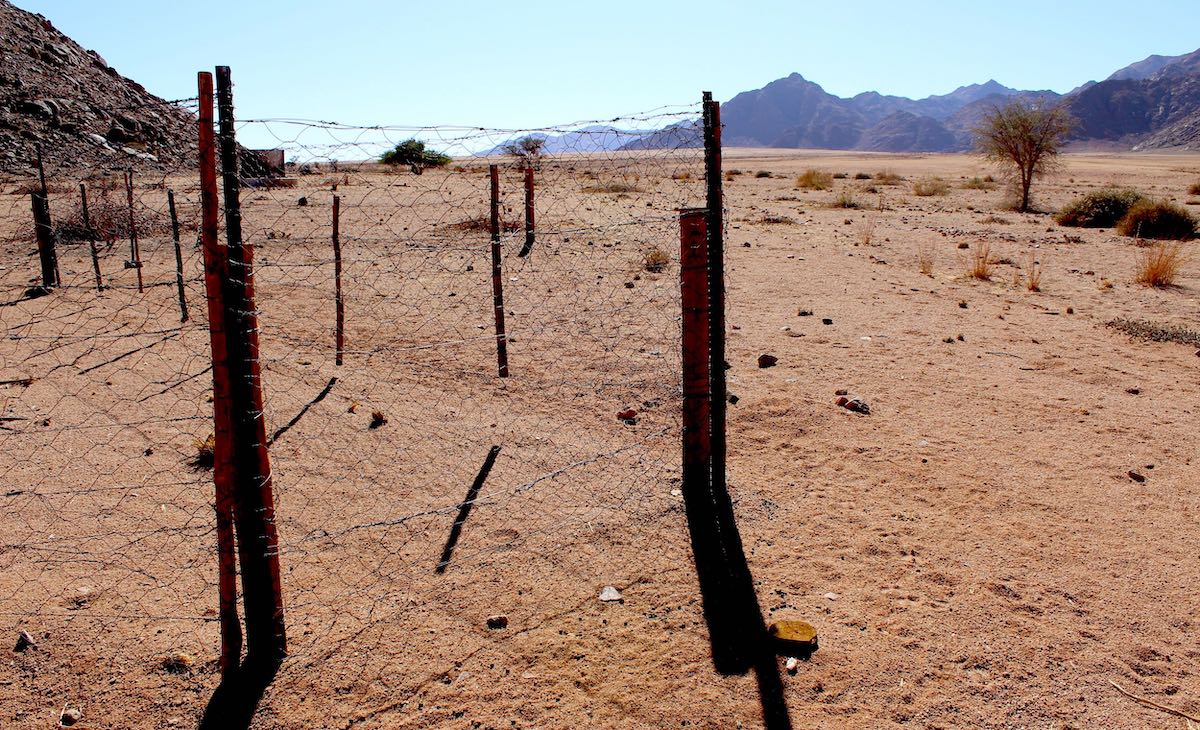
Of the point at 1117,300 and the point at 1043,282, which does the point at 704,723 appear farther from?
the point at 1043,282

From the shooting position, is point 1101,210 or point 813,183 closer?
point 1101,210

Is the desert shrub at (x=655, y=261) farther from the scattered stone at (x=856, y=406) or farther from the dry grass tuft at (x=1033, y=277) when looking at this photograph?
the scattered stone at (x=856, y=406)

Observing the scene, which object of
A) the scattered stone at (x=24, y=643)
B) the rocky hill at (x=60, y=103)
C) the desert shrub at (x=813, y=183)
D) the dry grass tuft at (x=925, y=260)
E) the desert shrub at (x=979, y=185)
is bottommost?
the scattered stone at (x=24, y=643)

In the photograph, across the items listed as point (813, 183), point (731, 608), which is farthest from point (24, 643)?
point (813, 183)

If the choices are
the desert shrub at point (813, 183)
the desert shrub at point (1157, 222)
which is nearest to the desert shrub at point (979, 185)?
the desert shrub at point (813, 183)

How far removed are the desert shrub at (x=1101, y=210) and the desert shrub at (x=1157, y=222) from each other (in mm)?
1317

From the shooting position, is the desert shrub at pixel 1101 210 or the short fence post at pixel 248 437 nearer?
the short fence post at pixel 248 437

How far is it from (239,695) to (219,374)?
4.35 feet

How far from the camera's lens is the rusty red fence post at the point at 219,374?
3.20 meters

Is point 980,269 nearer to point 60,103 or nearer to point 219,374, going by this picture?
point 219,374

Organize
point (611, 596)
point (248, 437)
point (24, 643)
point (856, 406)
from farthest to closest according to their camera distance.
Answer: point (856, 406)
point (611, 596)
point (24, 643)
point (248, 437)

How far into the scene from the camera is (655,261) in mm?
13164

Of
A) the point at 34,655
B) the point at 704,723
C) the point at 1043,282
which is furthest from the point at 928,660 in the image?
the point at 1043,282

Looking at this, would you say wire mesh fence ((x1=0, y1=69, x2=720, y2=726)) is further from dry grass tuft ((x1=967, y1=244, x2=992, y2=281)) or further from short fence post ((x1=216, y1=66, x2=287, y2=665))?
dry grass tuft ((x1=967, y1=244, x2=992, y2=281))
